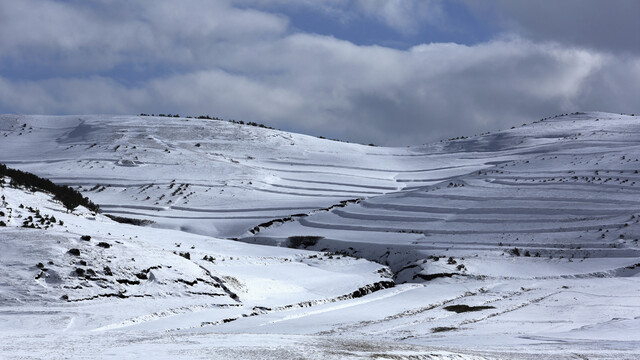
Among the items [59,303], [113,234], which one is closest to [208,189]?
[113,234]

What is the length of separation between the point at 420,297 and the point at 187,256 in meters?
7.48

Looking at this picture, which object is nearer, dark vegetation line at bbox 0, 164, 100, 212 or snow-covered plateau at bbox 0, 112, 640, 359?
snow-covered plateau at bbox 0, 112, 640, 359

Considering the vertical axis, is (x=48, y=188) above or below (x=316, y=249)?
above

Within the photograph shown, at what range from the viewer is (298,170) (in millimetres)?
50781

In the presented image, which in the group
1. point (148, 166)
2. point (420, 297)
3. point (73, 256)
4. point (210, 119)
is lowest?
point (420, 297)

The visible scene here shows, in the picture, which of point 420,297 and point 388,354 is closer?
point 388,354

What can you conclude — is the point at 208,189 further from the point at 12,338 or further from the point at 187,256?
the point at 12,338

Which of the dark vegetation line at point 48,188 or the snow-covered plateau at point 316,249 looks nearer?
the snow-covered plateau at point 316,249

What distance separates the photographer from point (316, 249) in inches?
1276

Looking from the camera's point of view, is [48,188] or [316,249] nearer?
[48,188]

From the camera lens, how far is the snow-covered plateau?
15.4 m

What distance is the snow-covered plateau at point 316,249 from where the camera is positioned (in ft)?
50.6

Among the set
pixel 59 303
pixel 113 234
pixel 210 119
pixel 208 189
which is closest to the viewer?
pixel 59 303

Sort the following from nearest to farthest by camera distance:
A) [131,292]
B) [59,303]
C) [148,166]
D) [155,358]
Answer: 1. [155,358]
2. [59,303]
3. [131,292]
4. [148,166]
